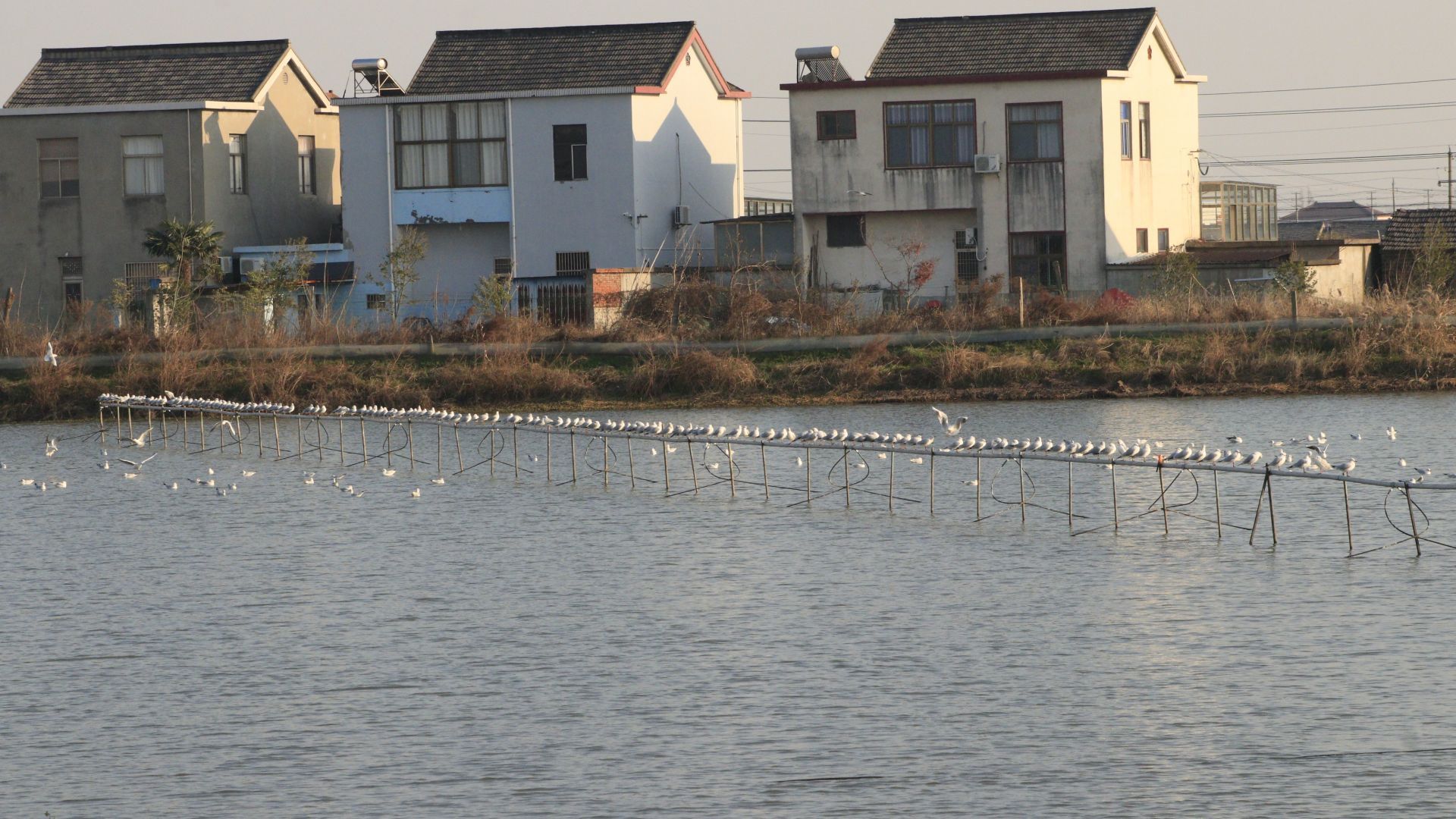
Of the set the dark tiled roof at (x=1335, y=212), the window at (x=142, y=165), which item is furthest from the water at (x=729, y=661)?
the dark tiled roof at (x=1335, y=212)

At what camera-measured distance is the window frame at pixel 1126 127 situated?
45.4 metres

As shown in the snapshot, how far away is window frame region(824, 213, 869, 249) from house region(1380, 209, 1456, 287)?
40.3ft

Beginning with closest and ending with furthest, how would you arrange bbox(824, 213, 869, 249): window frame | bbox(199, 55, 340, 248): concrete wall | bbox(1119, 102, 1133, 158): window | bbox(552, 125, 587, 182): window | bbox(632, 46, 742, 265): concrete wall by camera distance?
bbox(1119, 102, 1133, 158): window → bbox(824, 213, 869, 249): window frame → bbox(552, 125, 587, 182): window → bbox(632, 46, 742, 265): concrete wall → bbox(199, 55, 340, 248): concrete wall

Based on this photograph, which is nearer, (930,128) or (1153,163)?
(930,128)

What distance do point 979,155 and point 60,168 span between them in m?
23.1

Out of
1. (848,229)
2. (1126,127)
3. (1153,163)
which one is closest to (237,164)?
(848,229)

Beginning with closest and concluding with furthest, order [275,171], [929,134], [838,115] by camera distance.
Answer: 1. [929,134]
2. [838,115]
3. [275,171]

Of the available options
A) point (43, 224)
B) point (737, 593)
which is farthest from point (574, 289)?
point (737, 593)

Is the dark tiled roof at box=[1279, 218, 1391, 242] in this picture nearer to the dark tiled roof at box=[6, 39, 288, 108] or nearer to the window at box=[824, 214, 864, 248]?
the window at box=[824, 214, 864, 248]

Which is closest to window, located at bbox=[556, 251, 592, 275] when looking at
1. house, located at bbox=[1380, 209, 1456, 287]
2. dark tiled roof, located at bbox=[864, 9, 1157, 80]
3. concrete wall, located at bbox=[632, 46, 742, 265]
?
concrete wall, located at bbox=[632, 46, 742, 265]

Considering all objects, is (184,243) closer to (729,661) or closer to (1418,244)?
(1418,244)

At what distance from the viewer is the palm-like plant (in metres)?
45.6

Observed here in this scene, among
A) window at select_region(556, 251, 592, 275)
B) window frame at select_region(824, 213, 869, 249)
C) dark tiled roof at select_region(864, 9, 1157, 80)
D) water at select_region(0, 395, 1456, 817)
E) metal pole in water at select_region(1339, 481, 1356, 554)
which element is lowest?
water at select_region(0, 395, 1456, 817)

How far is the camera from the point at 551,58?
155 feet
